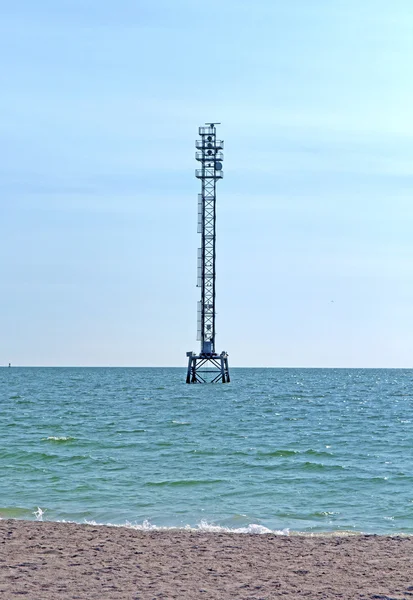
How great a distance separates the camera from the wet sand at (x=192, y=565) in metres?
10.1

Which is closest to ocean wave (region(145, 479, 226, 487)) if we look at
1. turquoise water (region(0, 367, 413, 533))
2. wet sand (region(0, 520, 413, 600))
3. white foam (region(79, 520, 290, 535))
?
turquoise water (region(0, 367, 413, 533))

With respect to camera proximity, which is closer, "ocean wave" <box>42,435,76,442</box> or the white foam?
the white foam

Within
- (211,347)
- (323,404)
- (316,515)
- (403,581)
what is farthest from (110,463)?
(211,347)

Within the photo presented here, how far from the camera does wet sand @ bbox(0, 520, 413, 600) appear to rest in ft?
33.1

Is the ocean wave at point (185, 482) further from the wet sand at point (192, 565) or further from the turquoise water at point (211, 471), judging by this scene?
the wet sand at point (192, 565)

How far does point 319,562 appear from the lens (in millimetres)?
11977

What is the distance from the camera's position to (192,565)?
1162cm

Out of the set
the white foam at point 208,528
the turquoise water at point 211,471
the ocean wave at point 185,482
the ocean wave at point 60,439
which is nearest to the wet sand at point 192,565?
the white foam at point 208,528

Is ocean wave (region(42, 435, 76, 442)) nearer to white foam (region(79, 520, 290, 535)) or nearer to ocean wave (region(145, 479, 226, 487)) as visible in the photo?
ocean wave (region(145, 479, 226, 487))

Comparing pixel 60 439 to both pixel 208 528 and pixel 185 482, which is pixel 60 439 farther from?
pixel 208 528

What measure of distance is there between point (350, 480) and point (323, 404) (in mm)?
36918

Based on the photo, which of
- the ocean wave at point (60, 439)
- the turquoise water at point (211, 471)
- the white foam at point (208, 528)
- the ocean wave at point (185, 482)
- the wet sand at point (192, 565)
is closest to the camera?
the wet sand at point (192, 565)

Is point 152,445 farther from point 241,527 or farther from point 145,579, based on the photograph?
point 145,579

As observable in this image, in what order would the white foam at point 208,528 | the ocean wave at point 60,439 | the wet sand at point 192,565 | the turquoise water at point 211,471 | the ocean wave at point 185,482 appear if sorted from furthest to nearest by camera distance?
the ocean wave at point 60,439 → the ocean wave at point 185,482 → the turquoise water at point 211,471 → the white foam at point 208,528 → the wet sand at point 192,565
